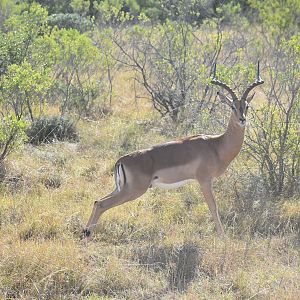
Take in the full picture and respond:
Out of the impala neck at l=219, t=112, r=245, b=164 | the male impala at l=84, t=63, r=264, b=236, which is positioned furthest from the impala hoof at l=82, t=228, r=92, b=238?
the impala neck at l=219, t=112, r=245, b=164

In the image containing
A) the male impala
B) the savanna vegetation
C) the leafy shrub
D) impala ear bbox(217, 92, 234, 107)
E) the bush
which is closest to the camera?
the savanna vegetation

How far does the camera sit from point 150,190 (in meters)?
8.67

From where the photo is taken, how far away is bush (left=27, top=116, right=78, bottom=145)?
1083 cm

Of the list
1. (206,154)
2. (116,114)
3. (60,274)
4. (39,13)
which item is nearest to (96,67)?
(116,114)

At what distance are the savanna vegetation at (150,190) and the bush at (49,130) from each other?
0.03 metres

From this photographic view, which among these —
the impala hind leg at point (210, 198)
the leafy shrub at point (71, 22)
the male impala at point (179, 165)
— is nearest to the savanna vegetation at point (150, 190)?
the impala hind leg at point (210, 198)

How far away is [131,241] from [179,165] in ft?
3.48

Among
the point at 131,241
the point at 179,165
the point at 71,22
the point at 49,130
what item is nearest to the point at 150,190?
the point at 179,165

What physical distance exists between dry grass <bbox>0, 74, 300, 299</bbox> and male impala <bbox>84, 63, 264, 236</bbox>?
0.41 m

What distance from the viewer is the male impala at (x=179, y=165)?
717 centimetres

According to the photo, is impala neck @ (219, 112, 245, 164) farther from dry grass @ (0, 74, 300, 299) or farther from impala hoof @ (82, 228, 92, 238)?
impala hoof @ (82, 228, 92, 238)

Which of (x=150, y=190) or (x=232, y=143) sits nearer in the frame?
(x=232, y=143)

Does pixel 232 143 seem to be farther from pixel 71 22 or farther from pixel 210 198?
pixel 71 22

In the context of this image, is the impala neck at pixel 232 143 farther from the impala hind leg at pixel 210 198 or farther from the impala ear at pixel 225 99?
the impala hind leg at pixel 210 198
